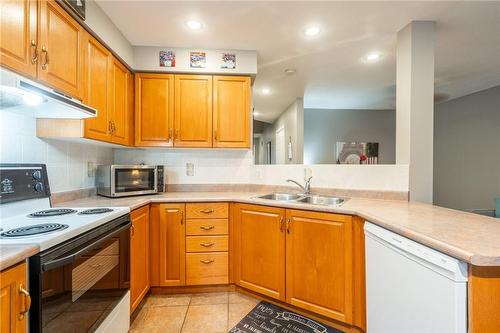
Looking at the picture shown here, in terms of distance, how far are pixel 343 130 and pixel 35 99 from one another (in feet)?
16.7

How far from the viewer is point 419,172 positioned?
1.98 metres

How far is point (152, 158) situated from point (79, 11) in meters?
1.47

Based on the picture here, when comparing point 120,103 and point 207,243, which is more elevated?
point 120,103

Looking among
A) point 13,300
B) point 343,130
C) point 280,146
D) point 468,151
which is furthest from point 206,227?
→ point 468,151

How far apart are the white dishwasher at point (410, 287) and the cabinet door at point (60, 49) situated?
2067 mm

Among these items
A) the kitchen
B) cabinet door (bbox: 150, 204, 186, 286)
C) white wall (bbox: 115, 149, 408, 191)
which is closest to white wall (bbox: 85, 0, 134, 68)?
the kitchen

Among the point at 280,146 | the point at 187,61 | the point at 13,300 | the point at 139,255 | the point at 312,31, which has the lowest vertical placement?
the point at 139,255

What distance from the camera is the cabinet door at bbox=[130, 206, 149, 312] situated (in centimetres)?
176

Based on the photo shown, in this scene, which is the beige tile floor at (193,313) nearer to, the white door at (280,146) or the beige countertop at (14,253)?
the beige countertop at (14,253)

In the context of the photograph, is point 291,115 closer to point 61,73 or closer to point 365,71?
point 365,71

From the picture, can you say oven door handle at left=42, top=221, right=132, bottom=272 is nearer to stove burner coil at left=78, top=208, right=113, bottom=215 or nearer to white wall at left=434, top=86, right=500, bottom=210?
stove burner coil at left=78, top=208, right=113, bottom=215

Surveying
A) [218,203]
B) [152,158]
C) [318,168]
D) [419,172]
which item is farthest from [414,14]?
[152,158]

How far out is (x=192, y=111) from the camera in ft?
8.14

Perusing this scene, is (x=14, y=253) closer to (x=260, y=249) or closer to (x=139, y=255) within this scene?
(x=139, y=255)
